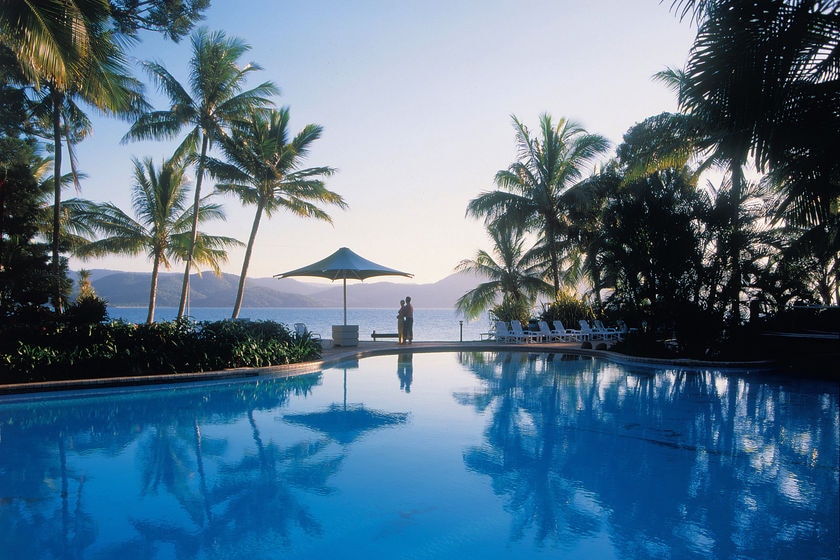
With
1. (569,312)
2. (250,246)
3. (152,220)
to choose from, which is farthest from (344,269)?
(152,220)

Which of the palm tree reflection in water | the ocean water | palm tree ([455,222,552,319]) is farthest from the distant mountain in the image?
the palm tree reflection in water

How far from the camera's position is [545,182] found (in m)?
20.2

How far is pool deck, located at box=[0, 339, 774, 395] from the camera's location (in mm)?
8797

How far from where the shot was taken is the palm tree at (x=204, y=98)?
56.4 feet

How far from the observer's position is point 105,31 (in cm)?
1020

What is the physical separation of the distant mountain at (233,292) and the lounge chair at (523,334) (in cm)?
5370

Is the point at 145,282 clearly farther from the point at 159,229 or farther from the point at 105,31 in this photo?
the point at 105,31

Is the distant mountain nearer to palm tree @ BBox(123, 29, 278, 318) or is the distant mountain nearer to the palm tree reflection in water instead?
palm tree @ BBox(123, 29, 278, 318)

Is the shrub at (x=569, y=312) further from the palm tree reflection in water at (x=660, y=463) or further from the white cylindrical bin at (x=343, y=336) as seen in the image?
the palm tree reflection in water at (x=660, y=463)

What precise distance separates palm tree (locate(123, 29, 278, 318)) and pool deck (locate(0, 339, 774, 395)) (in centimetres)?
670

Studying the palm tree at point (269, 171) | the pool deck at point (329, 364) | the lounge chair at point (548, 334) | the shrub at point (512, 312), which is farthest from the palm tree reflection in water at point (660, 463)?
the palm tree at point (269, 171)

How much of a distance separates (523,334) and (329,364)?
25.4 ft

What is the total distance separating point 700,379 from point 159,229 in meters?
19.6

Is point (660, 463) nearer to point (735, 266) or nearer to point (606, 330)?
point (735, 266)
